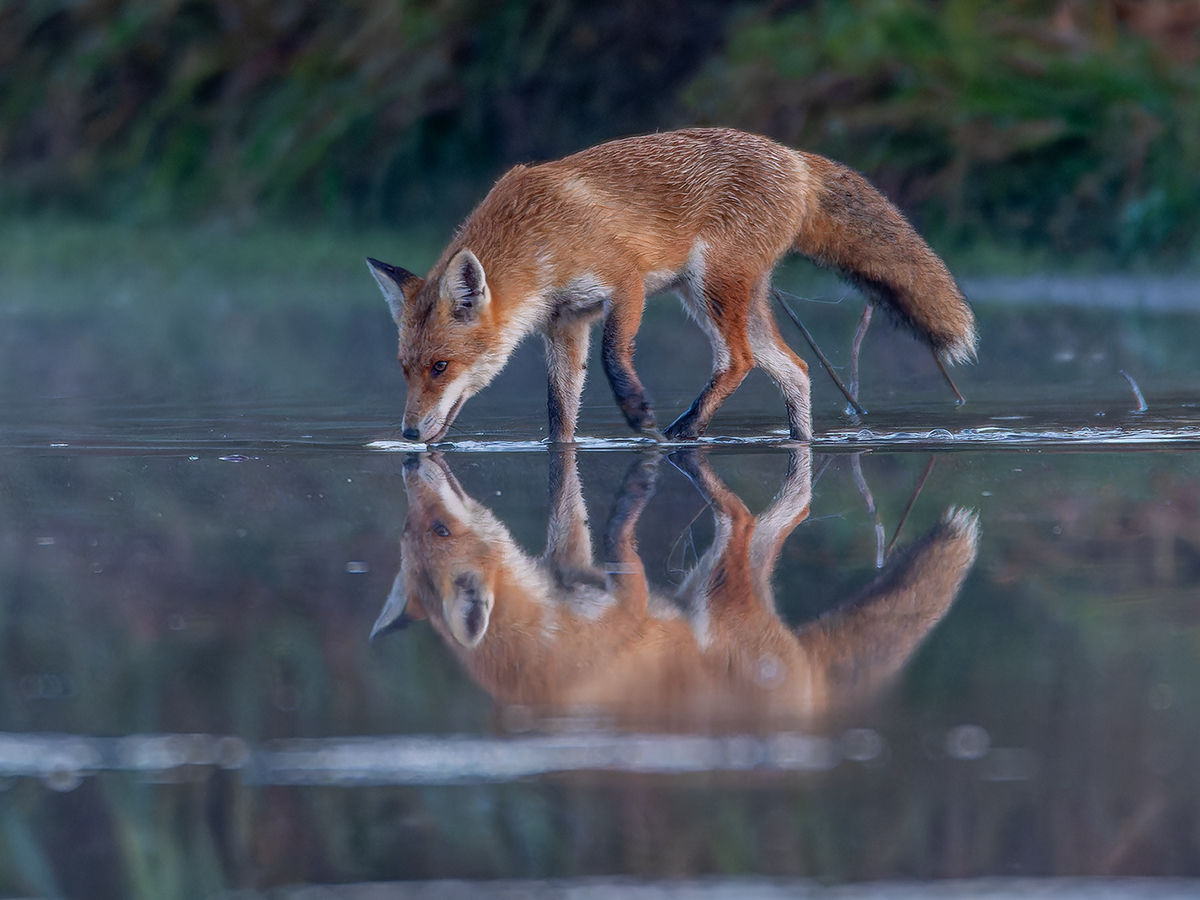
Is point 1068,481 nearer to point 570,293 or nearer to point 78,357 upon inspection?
point 570,293

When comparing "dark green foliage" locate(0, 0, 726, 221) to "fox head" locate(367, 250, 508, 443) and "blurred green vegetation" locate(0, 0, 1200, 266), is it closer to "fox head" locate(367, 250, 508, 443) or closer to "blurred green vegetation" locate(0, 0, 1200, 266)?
"blurred green vegetation" locate(0, 0, 1200, 266)

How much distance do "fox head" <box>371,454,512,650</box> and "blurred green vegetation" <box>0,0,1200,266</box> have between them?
926 centimetres

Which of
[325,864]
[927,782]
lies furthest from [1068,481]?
[325,864]

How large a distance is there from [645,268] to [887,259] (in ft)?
3.28

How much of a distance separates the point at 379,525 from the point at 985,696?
2.07m

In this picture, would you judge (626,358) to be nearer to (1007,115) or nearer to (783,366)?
(783,366)

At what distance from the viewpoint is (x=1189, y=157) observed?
12.6 m

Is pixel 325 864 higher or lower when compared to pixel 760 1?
lower

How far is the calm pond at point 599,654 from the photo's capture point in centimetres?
229

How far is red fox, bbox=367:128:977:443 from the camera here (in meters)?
6.12

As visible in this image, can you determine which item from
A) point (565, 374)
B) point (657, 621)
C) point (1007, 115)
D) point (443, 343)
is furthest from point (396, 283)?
point (1007, 115)

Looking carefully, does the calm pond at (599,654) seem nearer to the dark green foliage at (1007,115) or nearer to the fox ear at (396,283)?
the fox ear at (396,283)

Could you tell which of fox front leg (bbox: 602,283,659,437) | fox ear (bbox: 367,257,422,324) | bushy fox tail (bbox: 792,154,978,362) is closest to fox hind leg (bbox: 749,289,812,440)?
bushy fox tail (bbox: 792,154,978,362)

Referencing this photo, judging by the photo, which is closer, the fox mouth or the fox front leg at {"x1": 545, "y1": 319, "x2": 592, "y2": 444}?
the fox mouth
